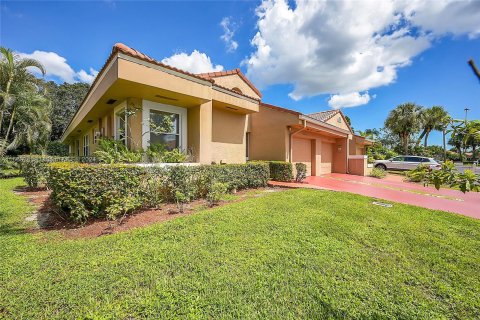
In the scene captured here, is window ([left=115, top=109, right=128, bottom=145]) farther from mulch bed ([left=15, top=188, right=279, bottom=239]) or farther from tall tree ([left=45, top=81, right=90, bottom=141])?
tall tree ([left=45, top=81, right=90, bottom=141])

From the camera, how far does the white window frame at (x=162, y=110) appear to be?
7.68 m

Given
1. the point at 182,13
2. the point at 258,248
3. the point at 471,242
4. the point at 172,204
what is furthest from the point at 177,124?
the point at 471,242

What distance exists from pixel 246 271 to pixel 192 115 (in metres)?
7.30

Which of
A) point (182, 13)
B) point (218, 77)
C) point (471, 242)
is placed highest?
point (182, 13)

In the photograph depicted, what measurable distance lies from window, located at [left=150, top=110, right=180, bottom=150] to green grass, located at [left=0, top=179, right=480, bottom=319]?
4.44 meters

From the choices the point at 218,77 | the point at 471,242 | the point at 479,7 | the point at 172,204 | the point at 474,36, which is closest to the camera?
the point at 479,7

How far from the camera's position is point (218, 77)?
12242 millimetres

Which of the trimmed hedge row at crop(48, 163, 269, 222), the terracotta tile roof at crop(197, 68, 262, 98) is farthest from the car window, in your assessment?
the trimmed hedge row at crop(48, 163, 269, 222)

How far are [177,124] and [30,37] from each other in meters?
8.21

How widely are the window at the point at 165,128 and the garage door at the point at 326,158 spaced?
41.6ft

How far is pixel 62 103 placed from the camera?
35625 mm

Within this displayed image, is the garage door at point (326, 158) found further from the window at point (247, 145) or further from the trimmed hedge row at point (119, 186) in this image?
the trimmed hedge row at point (119, 186)

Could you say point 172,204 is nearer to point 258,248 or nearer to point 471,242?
point 258,248

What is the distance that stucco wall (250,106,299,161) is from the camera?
40.6ft
